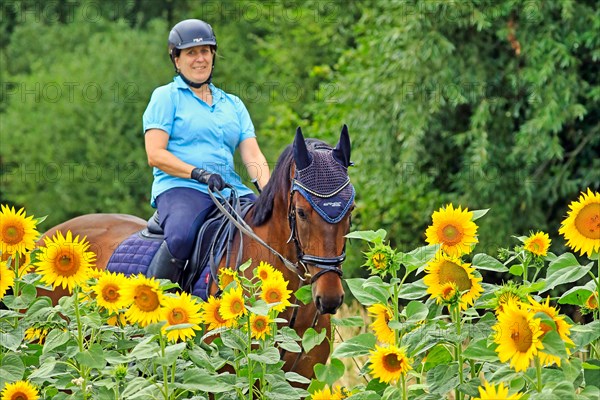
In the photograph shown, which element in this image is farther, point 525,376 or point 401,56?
point 401,56

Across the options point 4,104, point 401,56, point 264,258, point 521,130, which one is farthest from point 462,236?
point 4,104

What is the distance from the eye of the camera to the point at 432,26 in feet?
41.6

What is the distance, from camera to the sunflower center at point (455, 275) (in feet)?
11.8

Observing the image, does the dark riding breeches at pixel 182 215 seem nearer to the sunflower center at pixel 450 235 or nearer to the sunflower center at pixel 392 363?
the sunflower center at pixel 450 235

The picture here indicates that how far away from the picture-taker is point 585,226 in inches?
137

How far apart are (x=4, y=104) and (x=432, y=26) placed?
57.0 feet

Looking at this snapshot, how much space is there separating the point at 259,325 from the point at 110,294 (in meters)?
0.52

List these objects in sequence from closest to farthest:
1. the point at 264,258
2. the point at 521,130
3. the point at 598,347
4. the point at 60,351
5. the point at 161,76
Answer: the point at 598,347, the point at 60,351, the point at 264,258, the point at 521,130, the point at 161,76

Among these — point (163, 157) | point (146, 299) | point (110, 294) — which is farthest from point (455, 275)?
point (163, 157)

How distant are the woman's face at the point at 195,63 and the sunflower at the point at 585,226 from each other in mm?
3627

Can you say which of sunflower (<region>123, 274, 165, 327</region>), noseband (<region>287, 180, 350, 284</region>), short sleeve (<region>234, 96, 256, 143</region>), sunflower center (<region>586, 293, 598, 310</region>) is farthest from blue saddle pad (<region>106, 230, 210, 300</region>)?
sunflower center (<region>586, 293, 598, 310</region>)

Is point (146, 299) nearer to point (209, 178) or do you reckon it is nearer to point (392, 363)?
point (392, 363)

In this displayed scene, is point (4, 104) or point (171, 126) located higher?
point (171, 126)

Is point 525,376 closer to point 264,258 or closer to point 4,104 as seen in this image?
point 264,258
